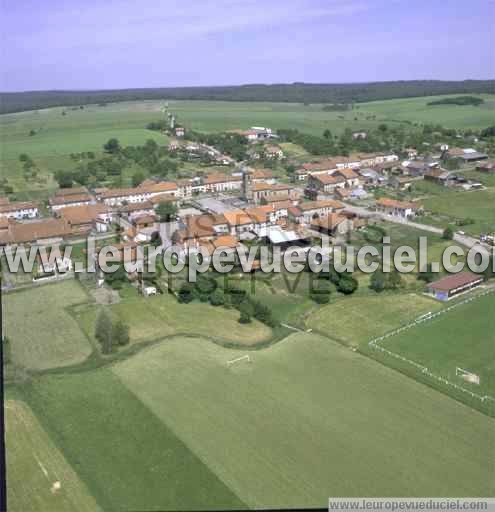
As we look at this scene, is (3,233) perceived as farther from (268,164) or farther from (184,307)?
(268,164)

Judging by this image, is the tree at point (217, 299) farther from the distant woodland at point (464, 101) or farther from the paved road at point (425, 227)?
the distant woodland at point (464, 101)

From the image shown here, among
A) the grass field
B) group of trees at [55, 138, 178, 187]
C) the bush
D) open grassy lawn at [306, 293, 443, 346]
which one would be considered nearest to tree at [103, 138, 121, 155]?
group of trees at [55, 138, 178, 187]

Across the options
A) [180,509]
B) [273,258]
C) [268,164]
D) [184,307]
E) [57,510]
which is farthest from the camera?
[268,164]

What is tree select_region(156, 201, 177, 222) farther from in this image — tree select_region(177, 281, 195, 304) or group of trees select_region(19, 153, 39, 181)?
group of trees select_region(19, 153, 39, 181)

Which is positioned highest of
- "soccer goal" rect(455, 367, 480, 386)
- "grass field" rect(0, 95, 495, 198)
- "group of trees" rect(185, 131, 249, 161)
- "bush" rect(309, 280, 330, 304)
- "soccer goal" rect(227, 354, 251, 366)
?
"grass field" rect(0, 95, 495, 198)

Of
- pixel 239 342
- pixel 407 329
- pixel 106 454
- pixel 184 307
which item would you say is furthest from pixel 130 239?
pixel 106 454

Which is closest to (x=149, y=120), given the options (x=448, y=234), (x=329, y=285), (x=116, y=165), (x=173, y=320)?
(x=116, y=165)
